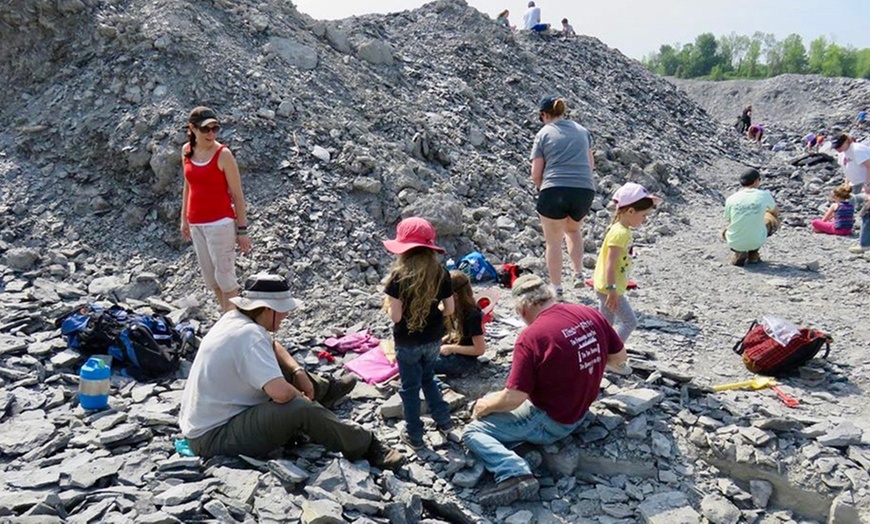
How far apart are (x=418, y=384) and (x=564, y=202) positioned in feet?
10.1

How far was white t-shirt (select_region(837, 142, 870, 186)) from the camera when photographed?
1179 centimetres

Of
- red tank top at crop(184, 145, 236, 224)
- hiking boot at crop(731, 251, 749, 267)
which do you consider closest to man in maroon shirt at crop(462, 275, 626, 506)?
red tank top at crop(184, 145, 236, 224)

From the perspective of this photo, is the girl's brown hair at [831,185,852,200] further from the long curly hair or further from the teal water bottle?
the teal water bottle

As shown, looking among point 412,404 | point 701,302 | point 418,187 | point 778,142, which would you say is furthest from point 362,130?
point 778,142

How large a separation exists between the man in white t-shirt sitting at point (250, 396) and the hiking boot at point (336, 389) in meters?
0.95

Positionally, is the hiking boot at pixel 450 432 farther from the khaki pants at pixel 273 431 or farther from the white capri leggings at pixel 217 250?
the white capri leggings at pixel 217 250

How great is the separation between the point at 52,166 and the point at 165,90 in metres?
1.98

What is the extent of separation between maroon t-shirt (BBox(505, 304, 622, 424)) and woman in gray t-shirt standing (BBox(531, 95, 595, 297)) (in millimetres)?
2535

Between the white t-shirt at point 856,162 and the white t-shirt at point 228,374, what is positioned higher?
the white t-shirt at point 856,162

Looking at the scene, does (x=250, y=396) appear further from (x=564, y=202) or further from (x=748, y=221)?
(x=748, y=221)

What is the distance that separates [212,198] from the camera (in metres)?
6.25

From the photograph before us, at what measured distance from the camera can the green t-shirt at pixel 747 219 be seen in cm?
939

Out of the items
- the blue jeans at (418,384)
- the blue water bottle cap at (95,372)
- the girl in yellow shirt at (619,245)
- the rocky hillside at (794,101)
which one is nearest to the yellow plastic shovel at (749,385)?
the girl in yellow shirt at (619,245)

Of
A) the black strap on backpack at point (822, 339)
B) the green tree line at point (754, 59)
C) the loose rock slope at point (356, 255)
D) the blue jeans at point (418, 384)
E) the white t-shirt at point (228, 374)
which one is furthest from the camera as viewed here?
the green tree line at point (754, 59)
